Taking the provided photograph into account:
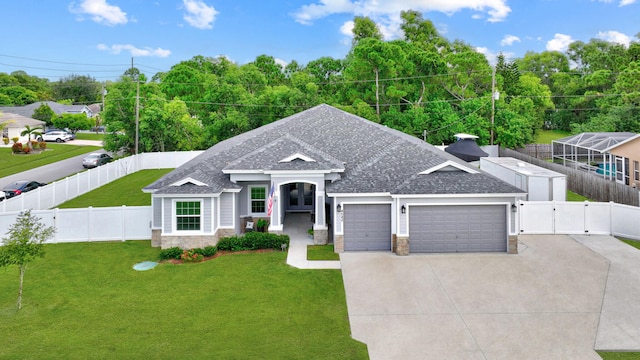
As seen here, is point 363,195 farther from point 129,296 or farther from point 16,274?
point 16,274

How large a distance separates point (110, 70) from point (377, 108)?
56.5m

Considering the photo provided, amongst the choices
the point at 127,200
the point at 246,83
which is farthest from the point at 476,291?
the point at 246,83

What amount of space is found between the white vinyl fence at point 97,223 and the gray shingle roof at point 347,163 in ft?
6.79

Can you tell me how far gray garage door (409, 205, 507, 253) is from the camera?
1820cm

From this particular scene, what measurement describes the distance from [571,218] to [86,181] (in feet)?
98.0

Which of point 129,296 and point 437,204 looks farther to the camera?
point 437,204

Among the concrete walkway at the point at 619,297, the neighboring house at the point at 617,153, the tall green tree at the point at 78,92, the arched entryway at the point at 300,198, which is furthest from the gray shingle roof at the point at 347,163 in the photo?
the tall green tree at the point at 78,92

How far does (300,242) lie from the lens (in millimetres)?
20078

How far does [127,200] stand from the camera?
28250 mm

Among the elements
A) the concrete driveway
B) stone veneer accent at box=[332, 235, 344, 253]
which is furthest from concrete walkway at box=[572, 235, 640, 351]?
stone veneer accent at box=[332, 235, 344, 253]

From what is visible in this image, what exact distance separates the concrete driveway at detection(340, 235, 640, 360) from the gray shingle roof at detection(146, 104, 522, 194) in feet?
9.35

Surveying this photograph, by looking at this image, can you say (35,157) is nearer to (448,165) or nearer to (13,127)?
(13,127)

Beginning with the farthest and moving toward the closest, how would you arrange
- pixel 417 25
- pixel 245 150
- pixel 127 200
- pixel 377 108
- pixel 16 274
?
pixel 417 25
pixel 377 108
pixel 127 200
pixel 245 150
pixel 16 274

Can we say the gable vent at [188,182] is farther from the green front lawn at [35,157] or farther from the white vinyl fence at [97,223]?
the green front lawn at [35,157]
